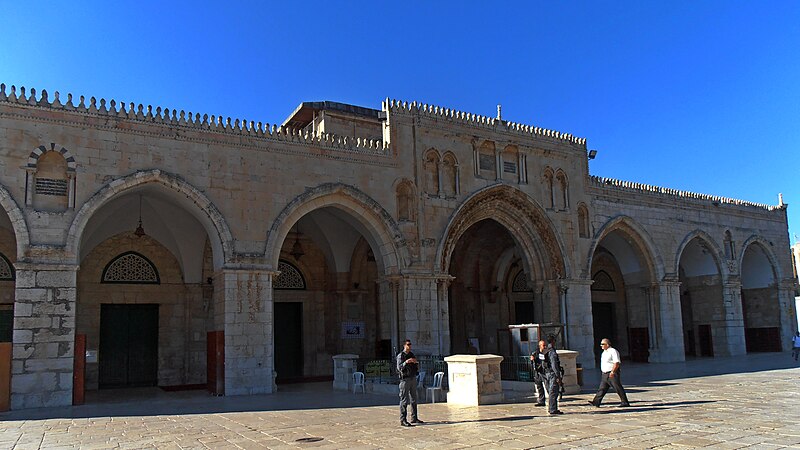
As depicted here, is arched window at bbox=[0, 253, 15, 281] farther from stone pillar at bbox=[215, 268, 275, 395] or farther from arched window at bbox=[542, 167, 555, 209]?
arched window at bbox=[542, 167, 555, 209]

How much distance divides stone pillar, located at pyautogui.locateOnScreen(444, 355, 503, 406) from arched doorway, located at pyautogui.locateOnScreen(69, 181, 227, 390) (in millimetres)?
7545

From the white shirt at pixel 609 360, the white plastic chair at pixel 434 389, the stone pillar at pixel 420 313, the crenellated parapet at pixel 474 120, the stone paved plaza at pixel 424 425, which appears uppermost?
the crenellated parapet at pixel 474 120

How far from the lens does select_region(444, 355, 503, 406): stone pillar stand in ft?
37.3

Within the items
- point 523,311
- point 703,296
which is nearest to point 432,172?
point 523,311

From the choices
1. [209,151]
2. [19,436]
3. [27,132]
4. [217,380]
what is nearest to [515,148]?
[209,151]

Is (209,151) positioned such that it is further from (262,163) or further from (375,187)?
(375,187)

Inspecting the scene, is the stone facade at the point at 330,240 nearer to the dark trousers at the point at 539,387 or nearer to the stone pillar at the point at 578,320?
the stone pillar at the point at 578,320

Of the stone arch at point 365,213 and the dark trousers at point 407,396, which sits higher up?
the stone arch at point 365,213

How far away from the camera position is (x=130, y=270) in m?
17.6

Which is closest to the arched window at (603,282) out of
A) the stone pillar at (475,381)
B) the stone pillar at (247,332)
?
the stone pillar at (247,332)

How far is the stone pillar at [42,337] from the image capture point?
1242cm

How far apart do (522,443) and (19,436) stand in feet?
21.9

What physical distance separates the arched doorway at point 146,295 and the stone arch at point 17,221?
3.46m

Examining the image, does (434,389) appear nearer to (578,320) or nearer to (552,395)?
(552,395)
